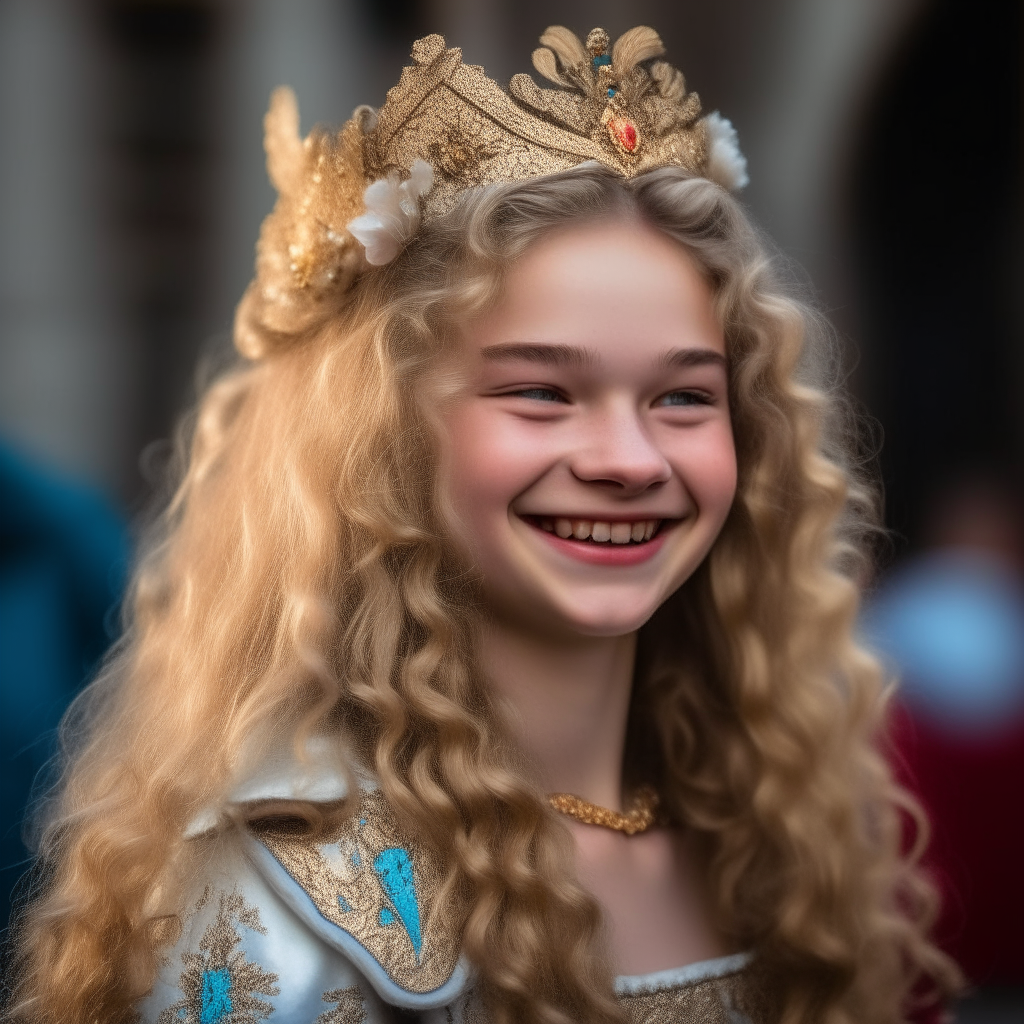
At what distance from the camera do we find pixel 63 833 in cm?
144

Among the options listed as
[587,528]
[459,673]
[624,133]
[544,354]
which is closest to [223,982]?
[459,673]

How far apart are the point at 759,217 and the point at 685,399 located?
522mm

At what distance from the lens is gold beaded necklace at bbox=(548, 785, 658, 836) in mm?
1525

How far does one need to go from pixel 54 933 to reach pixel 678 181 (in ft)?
3.72

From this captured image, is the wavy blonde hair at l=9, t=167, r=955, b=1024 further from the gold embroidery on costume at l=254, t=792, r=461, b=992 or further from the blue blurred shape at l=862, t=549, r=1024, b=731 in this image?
the blue blurred shape at l=862, t=549, r=1024, b=731

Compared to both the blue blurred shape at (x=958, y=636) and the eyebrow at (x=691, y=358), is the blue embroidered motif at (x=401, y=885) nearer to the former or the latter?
the eyebrow at (x=691, y=358)

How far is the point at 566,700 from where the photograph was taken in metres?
1.52

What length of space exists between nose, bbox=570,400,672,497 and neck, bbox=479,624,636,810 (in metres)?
0.23

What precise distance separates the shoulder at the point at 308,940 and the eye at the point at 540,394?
1.69ft

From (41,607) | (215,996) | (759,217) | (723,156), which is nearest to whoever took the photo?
(215,996)

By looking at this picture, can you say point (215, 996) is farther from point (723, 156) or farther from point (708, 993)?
point (723, 156)

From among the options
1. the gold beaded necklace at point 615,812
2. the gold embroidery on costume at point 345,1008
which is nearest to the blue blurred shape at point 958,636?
the gold beaded necklace at point 615,812

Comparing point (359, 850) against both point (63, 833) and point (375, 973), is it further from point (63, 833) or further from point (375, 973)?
point (63, 833)

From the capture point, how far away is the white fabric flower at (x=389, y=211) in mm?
1425
